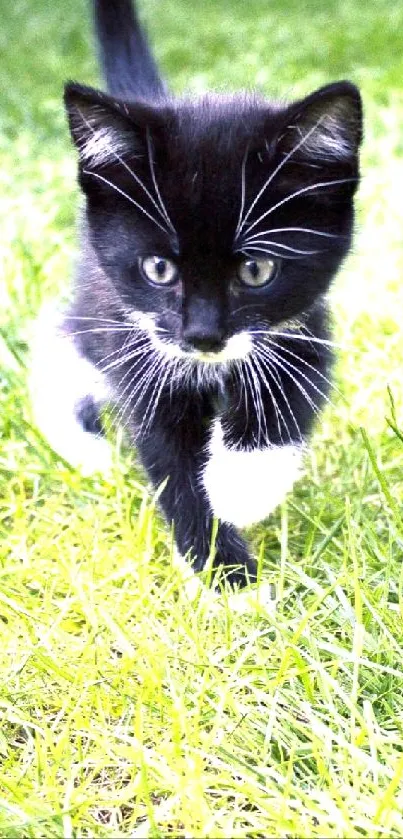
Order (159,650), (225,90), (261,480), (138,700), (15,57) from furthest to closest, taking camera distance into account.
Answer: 1. (15,57)
2. (225,90)
3. (261,480)
4. (159,650)
5. (138,700)

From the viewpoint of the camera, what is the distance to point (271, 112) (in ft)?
5.90

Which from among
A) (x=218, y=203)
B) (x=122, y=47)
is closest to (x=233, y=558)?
(x=218, y=203)

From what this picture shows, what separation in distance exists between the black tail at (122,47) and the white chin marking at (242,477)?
110cm

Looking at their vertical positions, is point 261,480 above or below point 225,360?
below

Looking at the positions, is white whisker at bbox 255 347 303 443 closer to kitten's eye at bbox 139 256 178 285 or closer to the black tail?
kitten's eye at bbox 139 256 178 285

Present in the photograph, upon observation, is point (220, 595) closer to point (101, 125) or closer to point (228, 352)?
point (228, 352)

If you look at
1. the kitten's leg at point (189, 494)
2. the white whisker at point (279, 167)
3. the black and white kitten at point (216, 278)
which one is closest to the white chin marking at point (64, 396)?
the black and white kitten at point (216, 278)

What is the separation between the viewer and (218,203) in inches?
66.1

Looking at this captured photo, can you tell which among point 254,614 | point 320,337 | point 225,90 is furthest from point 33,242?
point 254,614

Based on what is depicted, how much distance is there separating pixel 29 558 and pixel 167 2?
20.0ft

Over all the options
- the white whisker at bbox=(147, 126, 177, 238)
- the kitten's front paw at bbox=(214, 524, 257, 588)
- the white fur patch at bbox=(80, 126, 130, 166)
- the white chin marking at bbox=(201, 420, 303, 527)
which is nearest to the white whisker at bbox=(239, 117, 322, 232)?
the white whisker at bbox=(147, 126, 177, 238)

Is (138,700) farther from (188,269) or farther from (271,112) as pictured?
(271,112)

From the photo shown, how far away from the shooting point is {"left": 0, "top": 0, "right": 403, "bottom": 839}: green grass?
137cm

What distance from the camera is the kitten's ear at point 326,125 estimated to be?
5.46 feet
